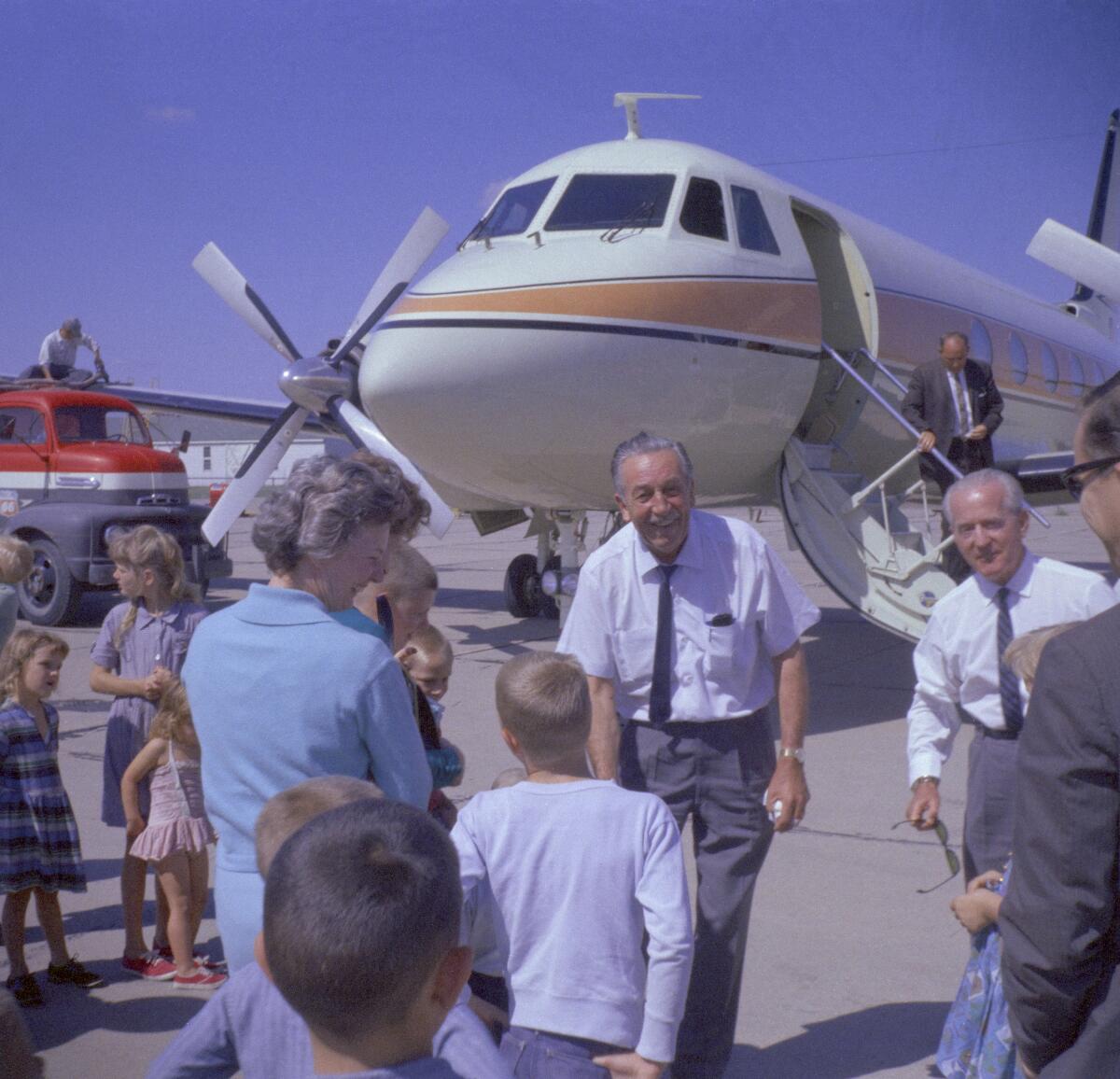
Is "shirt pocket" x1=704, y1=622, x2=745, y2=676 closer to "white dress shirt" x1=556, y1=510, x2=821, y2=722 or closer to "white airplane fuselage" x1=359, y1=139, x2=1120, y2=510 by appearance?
"white dress shirt" x1=556, y1=510, x2=821, y2=722

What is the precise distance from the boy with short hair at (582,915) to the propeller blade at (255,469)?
870 cm

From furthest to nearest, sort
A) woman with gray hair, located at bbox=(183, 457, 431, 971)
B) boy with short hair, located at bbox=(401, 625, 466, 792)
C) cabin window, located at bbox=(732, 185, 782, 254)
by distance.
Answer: cabin window, located at bbox=(732, 185, 782, 254) → boy with short hair, located at bbox=(401, 625, 466, 792) → woman with gray hair, located at bbox=(183, 457, 431, 971)

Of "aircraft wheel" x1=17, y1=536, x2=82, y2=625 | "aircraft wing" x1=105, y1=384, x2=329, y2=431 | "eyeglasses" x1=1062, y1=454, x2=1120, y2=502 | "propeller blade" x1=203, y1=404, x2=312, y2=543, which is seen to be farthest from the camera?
"aircraft wing" x1=105, y1=384, x2=329, y2=431

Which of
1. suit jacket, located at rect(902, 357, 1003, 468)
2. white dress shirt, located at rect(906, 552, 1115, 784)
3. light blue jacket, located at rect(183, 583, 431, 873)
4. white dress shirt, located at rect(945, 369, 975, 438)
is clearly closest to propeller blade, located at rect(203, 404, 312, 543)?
suit jacket, located at rect(902, 357, 1003, 468)

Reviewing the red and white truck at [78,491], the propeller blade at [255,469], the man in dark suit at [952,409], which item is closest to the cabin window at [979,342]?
the man in dark suit at [952,409]

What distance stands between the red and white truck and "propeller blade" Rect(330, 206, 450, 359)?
3824 mm

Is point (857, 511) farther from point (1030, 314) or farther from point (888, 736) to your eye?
point (1030, 314)

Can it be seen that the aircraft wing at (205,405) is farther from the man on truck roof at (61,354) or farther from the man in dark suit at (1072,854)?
the man in dark suit at (1072,854)

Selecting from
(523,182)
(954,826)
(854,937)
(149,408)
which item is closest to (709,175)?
(523,182)

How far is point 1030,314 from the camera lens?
13.8 metres

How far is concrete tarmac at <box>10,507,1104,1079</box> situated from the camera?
150 inches

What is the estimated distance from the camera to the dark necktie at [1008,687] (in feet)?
10.7

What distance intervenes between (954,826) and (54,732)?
165 inches

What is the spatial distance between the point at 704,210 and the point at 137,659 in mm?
5801
